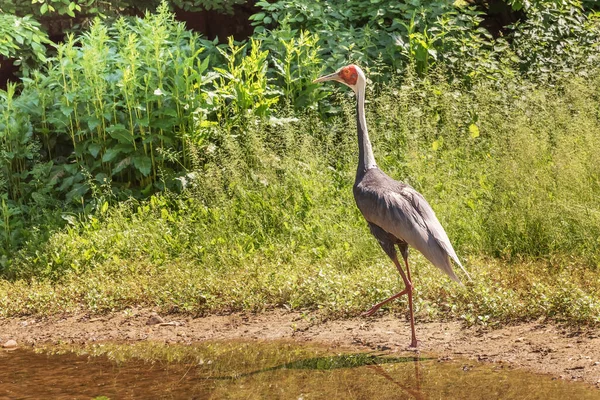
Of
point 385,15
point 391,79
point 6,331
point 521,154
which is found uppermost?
point 385,15

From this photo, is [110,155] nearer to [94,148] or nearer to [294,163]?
[94,148]

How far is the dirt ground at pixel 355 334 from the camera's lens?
5289 millimetres

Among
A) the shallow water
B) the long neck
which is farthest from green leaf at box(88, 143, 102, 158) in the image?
the long neck

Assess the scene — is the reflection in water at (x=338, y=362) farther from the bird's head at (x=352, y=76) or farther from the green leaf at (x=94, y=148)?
the green leaf at (x=94, y=148)

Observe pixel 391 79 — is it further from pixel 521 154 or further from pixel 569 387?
pixel 569 387

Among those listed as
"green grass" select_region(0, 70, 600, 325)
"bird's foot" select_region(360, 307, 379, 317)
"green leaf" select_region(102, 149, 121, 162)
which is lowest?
"bird's foot" select_region(360, 307, 379, 317)

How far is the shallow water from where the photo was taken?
4.96 metres

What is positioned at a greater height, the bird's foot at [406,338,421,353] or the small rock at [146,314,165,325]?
the bird's foot at [406,338,421,353]

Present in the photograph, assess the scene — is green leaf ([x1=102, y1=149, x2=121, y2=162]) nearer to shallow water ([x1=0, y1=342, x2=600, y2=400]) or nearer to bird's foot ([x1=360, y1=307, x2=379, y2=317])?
shallow water ([x1=0, y1=342, x2=600, y2=400])

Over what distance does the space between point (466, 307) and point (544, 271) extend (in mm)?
762

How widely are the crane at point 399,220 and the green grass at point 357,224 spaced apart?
562 mm

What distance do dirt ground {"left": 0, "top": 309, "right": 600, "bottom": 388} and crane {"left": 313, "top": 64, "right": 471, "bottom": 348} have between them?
21 cm

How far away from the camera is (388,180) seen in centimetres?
598

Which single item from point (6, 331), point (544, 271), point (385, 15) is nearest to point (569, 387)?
point (544, 271)
